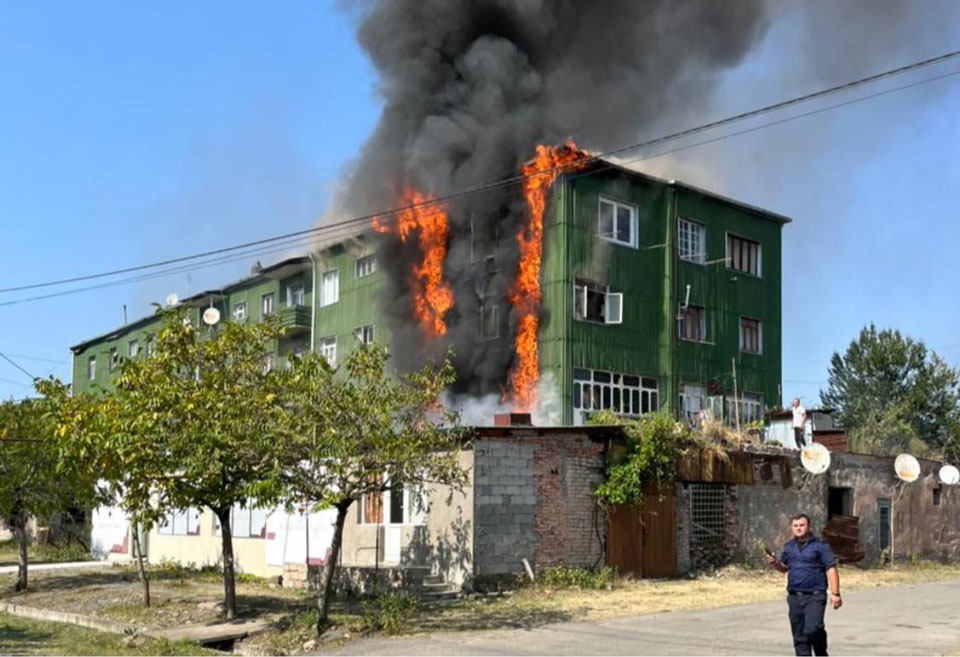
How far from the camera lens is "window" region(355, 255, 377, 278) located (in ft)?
129

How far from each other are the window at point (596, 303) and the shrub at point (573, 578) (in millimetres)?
14320

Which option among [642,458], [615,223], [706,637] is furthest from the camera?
[615,223]

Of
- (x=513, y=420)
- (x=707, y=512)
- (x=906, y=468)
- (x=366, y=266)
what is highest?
(x=366, y=266)

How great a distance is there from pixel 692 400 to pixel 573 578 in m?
18.4

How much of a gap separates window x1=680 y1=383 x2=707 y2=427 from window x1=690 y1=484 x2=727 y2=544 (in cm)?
1242

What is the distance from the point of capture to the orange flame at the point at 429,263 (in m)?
33.7

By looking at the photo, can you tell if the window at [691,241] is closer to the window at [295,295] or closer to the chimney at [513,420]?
the chimney at [513,420]

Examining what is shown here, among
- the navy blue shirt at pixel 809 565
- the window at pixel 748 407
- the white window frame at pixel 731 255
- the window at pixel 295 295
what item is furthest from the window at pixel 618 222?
the navy blue shirt at pixel 809 565

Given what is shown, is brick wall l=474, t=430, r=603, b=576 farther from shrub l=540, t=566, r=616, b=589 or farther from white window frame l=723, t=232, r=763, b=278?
white window frame l=723, t=232, r=763, b=278

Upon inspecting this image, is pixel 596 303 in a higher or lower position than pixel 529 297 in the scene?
lower

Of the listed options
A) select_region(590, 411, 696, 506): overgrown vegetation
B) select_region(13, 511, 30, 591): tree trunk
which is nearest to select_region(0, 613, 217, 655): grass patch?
select_region(13, 511, 30, 591): tree trunk

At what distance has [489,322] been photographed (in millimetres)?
34312

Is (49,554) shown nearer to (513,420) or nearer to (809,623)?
(513,420)

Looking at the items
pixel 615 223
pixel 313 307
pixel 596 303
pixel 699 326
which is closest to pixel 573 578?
pixel 596 303
